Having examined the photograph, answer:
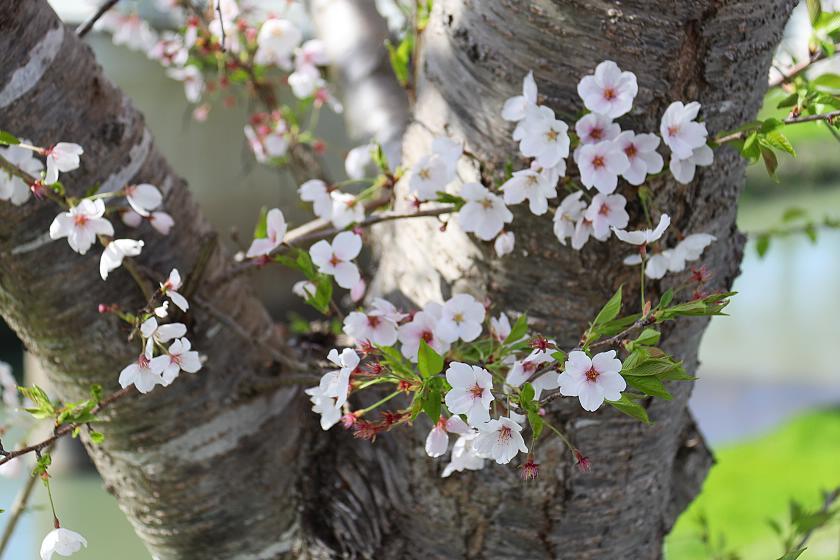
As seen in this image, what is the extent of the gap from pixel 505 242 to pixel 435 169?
91 mm

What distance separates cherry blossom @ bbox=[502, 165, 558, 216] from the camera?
0.68 metres

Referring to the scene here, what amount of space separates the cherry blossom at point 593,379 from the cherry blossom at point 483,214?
0.21 metres

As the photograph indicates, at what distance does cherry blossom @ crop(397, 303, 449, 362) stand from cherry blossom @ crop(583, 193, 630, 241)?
0.51ft

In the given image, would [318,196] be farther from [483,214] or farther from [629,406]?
[629,406]

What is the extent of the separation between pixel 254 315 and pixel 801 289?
6722mm

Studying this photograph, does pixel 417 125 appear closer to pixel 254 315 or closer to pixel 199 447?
pixel 254 315

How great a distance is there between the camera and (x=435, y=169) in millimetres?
757

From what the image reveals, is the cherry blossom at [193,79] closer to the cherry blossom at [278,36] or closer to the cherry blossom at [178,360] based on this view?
the cherry blossom at [278,36]

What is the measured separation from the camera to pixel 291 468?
933mm

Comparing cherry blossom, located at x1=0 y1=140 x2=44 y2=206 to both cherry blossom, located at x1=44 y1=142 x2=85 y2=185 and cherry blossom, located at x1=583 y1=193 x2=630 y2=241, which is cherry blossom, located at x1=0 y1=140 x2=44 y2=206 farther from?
cherry blossom, located at x1=583 y1=193 x2=630 y2=241

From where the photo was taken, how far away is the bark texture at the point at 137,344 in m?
0.76

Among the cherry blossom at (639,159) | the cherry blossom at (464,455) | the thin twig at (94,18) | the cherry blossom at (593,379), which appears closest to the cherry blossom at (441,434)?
the cherry blossom at (464,455)

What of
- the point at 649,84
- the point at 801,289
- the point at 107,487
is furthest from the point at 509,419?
the point at 801,289

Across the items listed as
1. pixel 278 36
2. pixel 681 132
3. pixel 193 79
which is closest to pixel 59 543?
pixel 681 132
